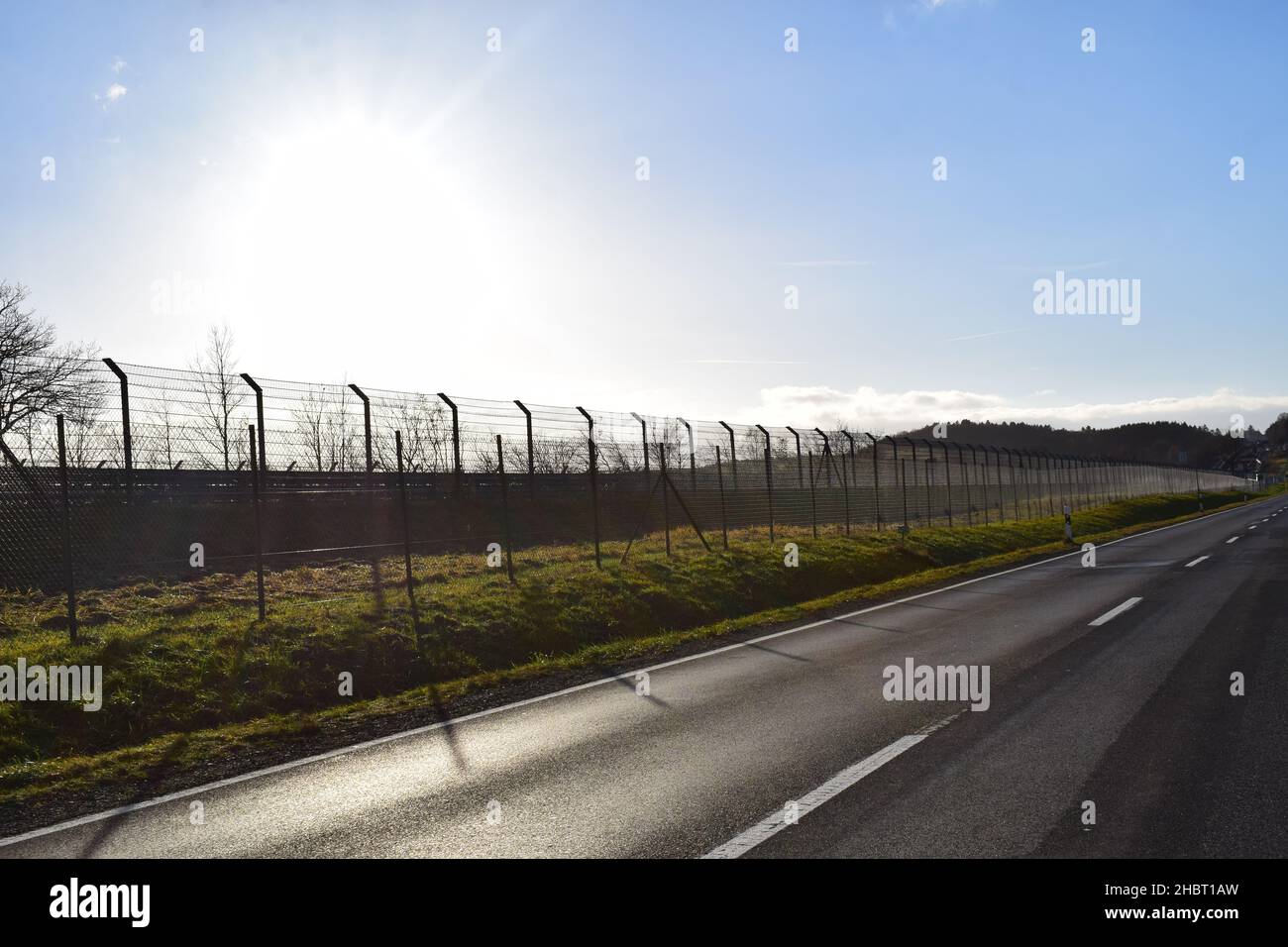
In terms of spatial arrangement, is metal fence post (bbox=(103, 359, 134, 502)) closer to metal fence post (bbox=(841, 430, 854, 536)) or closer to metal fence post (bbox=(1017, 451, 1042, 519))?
metal fence post (bbox=(841, 430, 854, 536))

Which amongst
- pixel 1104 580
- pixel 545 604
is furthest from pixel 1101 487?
pixel 545 604

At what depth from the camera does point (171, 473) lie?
15766 millimetres

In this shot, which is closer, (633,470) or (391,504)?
(633,470)

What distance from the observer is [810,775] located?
567cm

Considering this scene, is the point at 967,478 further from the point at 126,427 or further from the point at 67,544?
the point at 67,544

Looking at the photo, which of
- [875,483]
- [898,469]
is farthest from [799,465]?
[898,469]

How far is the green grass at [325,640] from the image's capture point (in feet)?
26.8

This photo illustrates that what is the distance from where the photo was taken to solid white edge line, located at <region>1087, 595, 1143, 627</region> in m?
12.1

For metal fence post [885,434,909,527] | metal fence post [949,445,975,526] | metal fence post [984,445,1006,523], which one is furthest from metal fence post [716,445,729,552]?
metal fence post [984,445,1006,523]

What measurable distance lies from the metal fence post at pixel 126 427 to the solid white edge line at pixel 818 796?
11570 mm

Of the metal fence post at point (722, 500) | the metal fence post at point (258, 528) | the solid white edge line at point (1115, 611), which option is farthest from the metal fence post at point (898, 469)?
the metal fence post at point (258, 528)

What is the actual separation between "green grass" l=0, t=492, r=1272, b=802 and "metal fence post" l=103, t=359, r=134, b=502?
1.86 m
